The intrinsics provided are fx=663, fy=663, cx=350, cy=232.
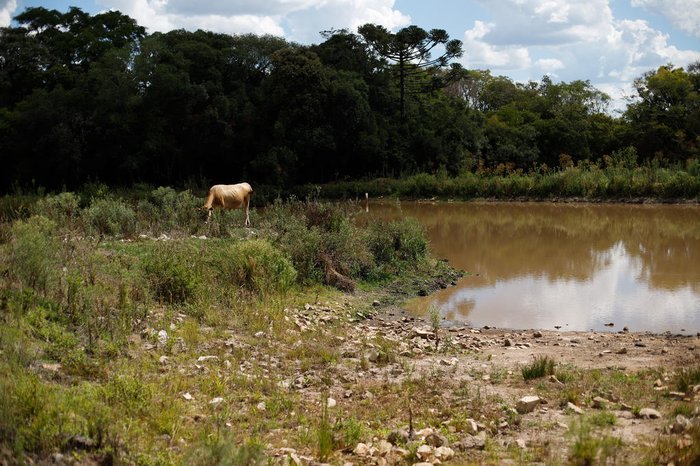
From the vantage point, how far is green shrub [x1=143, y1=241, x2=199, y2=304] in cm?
962

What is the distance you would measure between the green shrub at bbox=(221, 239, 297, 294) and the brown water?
267cm

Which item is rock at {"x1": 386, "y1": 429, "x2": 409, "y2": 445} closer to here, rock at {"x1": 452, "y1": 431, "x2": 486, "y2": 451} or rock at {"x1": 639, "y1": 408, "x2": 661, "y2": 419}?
rock at {"x1": 452, "y1": 431, "x2": 486, "y2": 451}

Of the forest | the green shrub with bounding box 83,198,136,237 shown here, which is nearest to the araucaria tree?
the forest

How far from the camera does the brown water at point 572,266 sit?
11.9 metres

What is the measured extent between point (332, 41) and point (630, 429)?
117 ft

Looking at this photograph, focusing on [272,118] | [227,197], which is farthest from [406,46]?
[227,197]

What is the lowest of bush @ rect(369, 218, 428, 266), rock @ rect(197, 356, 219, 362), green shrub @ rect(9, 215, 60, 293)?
rock @ rect(197, 356, 219, 362)

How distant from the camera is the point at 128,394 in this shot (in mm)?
5840

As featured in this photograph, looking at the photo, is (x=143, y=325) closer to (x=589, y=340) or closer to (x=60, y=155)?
(x=589, y=340)

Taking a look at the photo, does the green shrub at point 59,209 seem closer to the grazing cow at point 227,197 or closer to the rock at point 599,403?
the grazing cow at point 227,197

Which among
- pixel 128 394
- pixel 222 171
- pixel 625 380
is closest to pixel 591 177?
pixel 222 171

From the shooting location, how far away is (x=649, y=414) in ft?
19.4

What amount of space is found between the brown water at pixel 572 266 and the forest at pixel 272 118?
29.2 ft

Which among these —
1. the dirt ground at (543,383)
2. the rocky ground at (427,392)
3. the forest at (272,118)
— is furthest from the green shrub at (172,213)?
the forest at (272,118)
